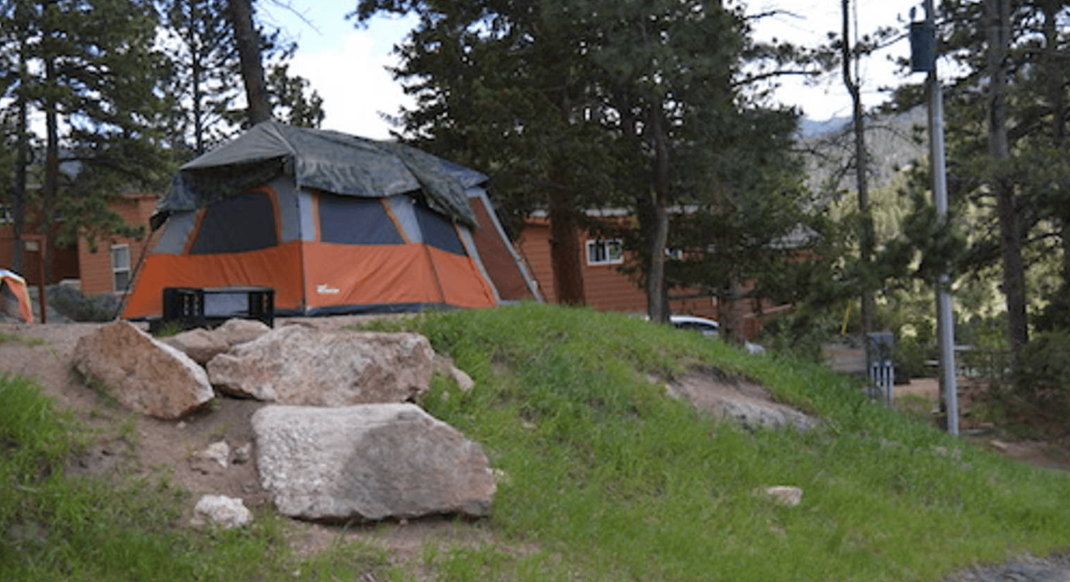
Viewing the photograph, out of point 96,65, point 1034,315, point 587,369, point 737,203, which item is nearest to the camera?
point 587,369

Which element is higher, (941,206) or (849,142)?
(849,142)

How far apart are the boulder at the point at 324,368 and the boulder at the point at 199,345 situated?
0.40 ft

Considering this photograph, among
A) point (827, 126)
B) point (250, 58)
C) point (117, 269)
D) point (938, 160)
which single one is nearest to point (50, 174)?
point (117, 269)

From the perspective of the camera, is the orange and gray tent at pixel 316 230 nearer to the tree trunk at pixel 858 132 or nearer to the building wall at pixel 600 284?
the tree trunk at pixel 858 132

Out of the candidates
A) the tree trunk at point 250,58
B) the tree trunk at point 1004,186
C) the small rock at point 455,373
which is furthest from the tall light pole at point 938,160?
the tree trunk at point 250,58

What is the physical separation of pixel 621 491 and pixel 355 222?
6.59 m

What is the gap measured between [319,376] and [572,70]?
39.7 feet

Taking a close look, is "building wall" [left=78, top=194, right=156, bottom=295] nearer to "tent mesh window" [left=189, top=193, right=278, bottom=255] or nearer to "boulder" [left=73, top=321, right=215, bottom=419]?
"tent mesh window" [left=189, top=193, right=278, bottom=255]

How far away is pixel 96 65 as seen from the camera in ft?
77.7

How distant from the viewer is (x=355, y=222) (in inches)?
512

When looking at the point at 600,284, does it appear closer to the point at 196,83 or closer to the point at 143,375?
the point at 196,83

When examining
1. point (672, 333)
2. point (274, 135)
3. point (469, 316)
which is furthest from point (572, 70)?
point (469, 316)

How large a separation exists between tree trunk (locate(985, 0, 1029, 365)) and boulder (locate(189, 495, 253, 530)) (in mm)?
16563

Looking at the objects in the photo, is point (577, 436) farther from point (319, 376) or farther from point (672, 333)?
point (672, 333)
